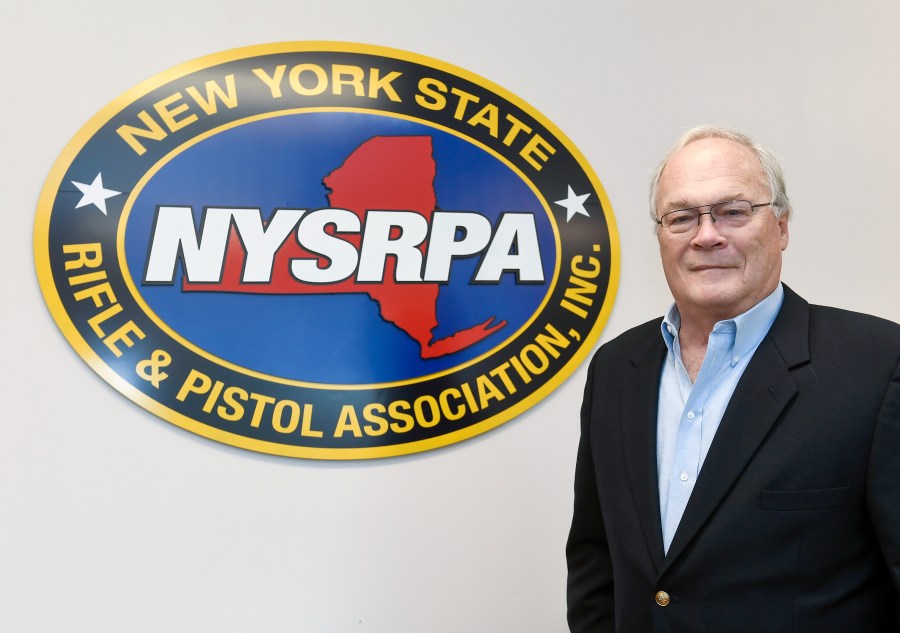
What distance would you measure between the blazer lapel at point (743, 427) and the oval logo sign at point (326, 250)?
30.2 inches

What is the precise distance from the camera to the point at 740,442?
1188 millimetres

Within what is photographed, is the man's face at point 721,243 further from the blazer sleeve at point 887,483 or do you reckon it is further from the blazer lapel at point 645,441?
the blazer sleeve at point 887,483

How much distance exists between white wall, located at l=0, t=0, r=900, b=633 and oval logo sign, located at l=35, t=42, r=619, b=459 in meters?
0.06

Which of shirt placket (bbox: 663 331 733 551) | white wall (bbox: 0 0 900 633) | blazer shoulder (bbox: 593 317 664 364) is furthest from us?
white wall (bbox: 0 0 900 633)

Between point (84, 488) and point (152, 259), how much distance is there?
1.68ft

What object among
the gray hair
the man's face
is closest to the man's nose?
the man's face

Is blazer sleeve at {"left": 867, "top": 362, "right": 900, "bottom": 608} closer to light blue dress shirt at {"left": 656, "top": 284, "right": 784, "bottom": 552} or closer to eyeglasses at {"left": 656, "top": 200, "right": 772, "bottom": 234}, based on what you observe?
light blue dress shirt at {"left": 656, "top": 284, "right": 784, "bottom": 552}

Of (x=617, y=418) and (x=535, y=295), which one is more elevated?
(x=535, y=295)

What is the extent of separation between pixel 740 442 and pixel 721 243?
1.02 feet

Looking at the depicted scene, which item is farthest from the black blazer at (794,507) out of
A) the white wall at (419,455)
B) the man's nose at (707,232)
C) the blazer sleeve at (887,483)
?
the white wall at (419,455)

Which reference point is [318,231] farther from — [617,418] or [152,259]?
[617,418]

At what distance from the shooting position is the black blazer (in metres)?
1.14

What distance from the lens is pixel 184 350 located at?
5.87 ft

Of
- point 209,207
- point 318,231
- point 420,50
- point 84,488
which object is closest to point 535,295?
point 318,231
